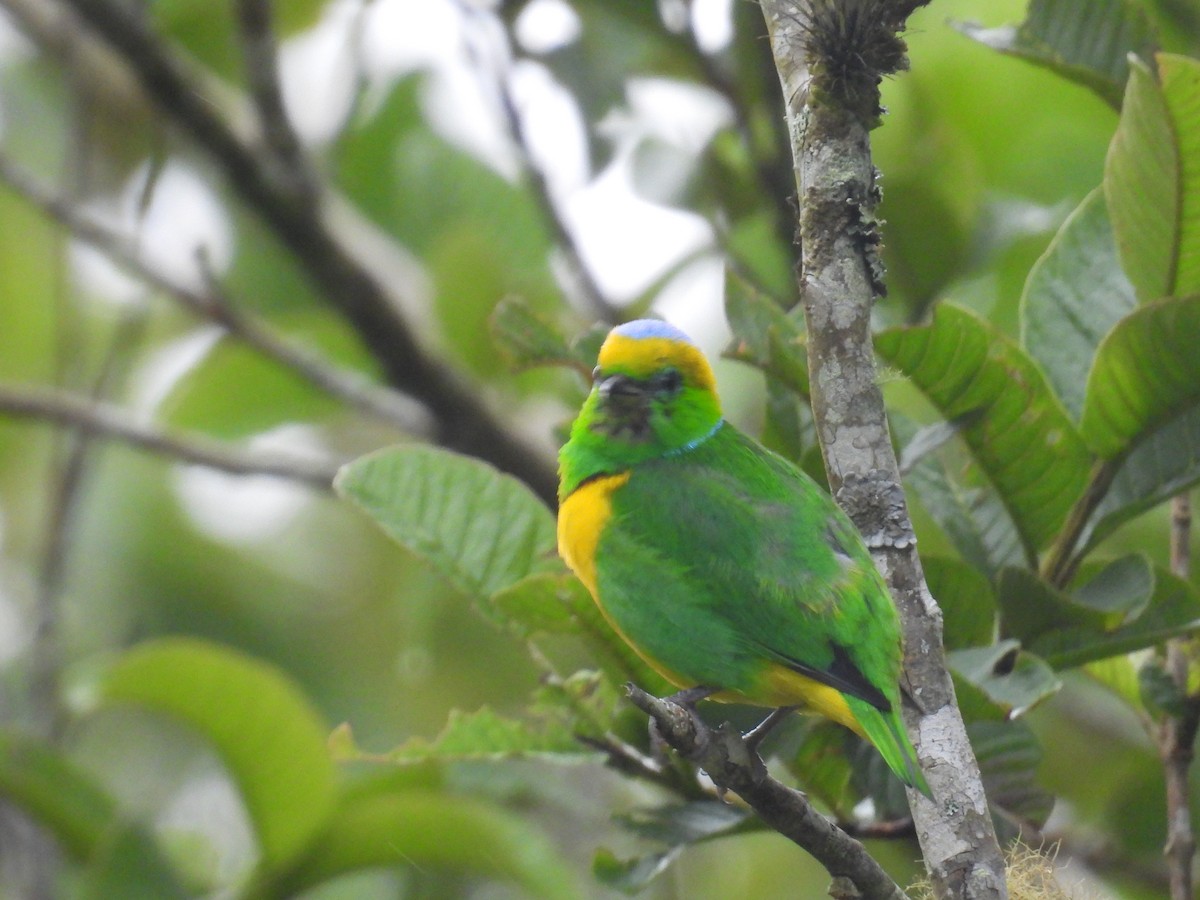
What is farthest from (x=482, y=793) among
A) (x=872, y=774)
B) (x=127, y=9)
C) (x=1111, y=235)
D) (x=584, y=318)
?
(x=127, y=9)

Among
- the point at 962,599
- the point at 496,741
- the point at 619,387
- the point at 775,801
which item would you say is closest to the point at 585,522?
the point at 619,387

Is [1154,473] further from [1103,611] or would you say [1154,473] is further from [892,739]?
[892,739]

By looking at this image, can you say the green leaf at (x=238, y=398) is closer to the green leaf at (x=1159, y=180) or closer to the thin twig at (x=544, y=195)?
the thin twig at (x=544, y=195)

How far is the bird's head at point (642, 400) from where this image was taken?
252cm

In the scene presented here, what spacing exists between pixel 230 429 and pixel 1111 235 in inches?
128

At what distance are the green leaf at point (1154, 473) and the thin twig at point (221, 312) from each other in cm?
254

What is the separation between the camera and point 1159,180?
228 cm

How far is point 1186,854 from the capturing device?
7.49 ft

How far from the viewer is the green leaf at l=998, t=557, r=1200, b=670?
2.21 meters

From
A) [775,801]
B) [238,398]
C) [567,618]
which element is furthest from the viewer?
[238,398]

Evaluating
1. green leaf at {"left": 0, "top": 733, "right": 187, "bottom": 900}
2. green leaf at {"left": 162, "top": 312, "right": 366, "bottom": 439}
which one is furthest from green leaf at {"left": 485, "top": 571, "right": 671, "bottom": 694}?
green leaf at {"left": 162, "top": 312, "right": 366, "bottom": 439}

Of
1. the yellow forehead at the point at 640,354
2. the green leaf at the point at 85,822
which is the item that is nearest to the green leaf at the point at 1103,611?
the yellow forehead at the point at 640,354

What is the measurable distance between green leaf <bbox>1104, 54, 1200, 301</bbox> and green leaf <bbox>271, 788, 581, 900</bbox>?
183cm

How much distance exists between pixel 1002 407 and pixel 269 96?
2.50m
